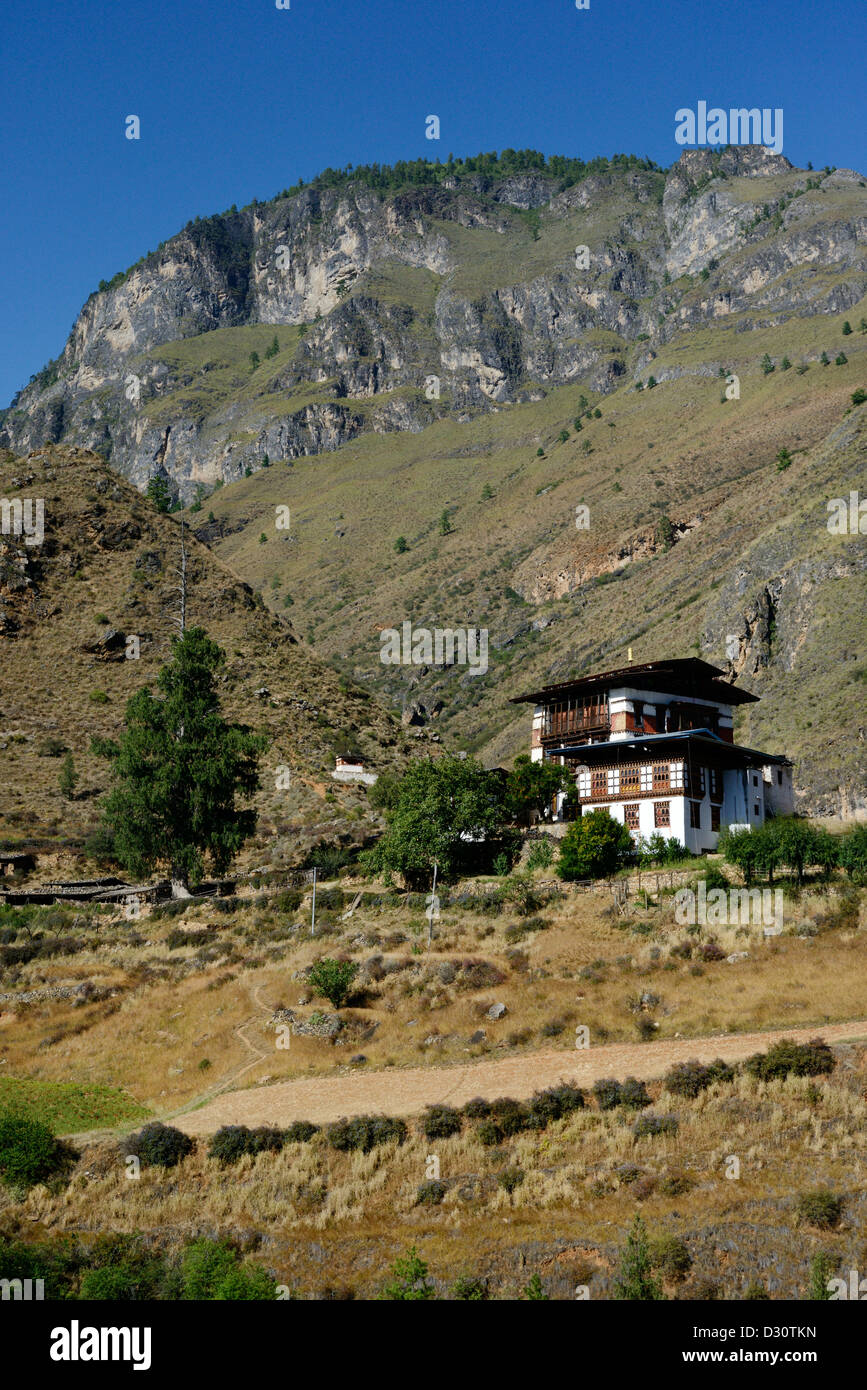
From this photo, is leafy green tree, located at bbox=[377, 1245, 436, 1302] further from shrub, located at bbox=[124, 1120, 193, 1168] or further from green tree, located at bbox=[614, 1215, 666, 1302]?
shrub, located at bbox=[124, 1120, 193, 1168]

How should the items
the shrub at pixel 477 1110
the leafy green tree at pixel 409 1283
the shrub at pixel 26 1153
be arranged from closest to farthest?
the leafy green tree at pixel 409 1283 < the shrub at pixel 26 1153 < the shrub at pixel 477 1110

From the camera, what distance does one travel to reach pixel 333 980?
124 feet

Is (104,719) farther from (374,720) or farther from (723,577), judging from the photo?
(723,577)

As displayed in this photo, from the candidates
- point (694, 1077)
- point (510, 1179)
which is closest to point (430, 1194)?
point (510, 1179)

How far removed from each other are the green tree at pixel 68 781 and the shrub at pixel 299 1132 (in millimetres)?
41812

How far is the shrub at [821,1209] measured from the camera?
22.0m

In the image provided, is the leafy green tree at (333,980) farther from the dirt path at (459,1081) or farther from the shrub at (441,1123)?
the shrub at (441,1123)

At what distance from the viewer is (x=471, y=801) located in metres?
51.5

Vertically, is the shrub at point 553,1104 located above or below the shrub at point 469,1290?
above

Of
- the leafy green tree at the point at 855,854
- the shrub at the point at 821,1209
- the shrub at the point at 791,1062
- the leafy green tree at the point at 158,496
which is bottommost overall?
the shrub at the point at 821,1209

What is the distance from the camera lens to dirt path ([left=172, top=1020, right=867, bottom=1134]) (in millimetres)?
30766

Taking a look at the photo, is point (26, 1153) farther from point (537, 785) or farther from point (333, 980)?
point (537, 785)

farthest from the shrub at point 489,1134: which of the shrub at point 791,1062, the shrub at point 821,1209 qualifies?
the shrub at point 821,1209

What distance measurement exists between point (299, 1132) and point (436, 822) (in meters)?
23.3
